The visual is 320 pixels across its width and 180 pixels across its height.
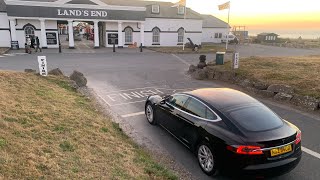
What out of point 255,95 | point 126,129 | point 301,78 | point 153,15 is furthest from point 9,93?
point 153,15

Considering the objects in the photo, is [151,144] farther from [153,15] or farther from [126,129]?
[153,15]

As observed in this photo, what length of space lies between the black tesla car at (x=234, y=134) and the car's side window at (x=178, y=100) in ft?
0.06

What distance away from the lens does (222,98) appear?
21.8 feet

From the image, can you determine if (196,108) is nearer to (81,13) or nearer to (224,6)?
(224,6)

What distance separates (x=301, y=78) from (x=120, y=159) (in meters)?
11.1

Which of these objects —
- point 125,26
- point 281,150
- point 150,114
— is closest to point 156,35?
point 125,26

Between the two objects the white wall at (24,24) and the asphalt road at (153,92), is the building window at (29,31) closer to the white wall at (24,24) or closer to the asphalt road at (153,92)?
the white wall at (24,24)

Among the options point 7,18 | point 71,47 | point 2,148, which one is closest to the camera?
point 2,148

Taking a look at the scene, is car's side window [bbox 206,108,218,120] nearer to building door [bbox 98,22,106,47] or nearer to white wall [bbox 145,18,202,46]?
building door [bbox 98,22,106,47]

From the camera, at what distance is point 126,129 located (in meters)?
8.49

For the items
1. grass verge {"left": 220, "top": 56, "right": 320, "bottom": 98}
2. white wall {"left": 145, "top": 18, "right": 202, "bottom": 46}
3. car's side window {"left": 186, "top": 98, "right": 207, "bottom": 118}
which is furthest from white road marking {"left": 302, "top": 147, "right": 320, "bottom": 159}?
white wall {"left": 145, "top": 18, "right": 202, "bottom": 46}

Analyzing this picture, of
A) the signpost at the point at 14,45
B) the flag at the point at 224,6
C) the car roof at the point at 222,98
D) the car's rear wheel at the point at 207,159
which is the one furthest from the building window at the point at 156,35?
the car's rear wheel at the point at 207,159

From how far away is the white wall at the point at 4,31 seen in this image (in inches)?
1247

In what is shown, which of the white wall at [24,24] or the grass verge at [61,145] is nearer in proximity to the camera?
the grass verge at [61,145]
